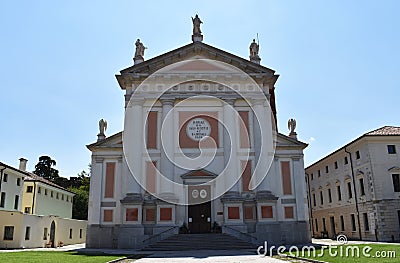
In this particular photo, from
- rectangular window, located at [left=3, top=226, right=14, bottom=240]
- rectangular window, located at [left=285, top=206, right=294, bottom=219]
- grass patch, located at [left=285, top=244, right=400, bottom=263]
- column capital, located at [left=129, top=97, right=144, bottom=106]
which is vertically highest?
column capital, located at [left=129, top=97, right=144, bottom=106]

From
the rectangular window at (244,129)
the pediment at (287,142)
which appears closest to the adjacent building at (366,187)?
the pediment at (287,142)

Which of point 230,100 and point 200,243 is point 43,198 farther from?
point 200,243

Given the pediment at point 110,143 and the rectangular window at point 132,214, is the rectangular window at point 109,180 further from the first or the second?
the rectangular window at point 132,214

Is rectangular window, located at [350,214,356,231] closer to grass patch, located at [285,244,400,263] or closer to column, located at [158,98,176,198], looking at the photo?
grass patch, located at [285,244,400,263]

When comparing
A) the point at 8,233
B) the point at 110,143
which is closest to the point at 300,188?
the point at 110,143

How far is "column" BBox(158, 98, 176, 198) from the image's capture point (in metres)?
24.7

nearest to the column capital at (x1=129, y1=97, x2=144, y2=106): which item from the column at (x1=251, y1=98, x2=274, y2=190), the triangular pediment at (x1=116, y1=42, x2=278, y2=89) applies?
the triangular pediment at (x1=116, y1=42, x2=278, y2=89)

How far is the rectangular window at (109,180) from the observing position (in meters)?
25.3

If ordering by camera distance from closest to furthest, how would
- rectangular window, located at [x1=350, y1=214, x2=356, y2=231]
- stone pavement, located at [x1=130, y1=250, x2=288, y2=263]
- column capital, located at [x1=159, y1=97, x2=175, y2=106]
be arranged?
stone pavement, located at [x1=130, y1=250, x2=288, y2=263] → column capital, located at [x1=159, y1=97, x2=175, y2=106] → rectangular window, located at [x1=350, y1=214, x2=356, y2=231]

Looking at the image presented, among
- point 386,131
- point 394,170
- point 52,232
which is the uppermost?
point 386,131

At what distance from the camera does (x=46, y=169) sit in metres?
64.7

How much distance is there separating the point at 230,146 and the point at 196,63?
21.6 ft

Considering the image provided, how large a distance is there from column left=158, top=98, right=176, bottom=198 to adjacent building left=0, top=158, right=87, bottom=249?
474 inches

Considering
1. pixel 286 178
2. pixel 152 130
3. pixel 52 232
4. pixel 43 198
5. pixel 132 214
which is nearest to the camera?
pixel 132 214
